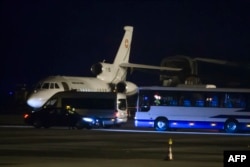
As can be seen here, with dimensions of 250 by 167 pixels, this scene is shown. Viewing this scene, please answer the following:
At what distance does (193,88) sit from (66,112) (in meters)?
8.55

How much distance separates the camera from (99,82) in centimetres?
6831

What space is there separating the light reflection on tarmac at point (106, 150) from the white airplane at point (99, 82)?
19571 millimetres

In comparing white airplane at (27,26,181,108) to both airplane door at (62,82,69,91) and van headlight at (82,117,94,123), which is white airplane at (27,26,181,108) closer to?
airplane door at (62,82,69,91)

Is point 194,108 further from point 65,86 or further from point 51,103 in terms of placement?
point 65,86

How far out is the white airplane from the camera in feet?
198

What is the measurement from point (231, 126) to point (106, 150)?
19.0 metres

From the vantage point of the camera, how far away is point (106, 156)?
89.1 ft

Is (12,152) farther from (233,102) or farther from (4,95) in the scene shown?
(4,95)

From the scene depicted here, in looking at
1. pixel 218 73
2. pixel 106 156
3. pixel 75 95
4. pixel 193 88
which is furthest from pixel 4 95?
pixel 106 156

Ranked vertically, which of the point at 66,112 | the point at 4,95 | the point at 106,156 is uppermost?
the point at 4,95

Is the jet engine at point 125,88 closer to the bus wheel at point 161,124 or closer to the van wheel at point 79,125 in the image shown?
the van wheel at point 79,125

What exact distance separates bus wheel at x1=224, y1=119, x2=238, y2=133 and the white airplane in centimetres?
1758

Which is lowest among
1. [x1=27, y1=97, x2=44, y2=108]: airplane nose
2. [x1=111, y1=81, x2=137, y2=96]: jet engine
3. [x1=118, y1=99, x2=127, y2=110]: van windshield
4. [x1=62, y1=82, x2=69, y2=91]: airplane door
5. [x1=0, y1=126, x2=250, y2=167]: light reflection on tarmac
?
[x1=0, y1=126, x2=250, y2=167]: light reflection on tarmac

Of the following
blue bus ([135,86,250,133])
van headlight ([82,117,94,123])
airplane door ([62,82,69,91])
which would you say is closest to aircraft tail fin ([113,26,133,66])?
airplane door ([62,82,69,91])
